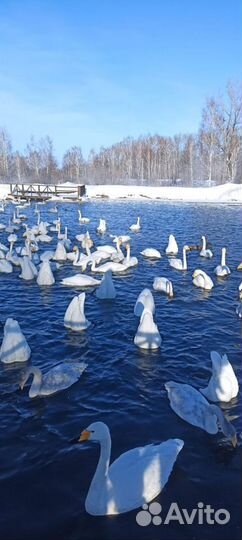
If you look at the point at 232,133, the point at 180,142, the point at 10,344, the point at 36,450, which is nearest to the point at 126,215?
the point at 10,344

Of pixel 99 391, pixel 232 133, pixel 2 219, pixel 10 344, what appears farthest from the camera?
pixel 232 133

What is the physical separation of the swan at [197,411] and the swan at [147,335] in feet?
6.77

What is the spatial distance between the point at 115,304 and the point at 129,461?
758cm

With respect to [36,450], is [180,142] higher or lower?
higher

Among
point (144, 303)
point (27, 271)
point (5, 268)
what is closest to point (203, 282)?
point (144, 303)

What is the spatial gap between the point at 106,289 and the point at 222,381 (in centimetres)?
631

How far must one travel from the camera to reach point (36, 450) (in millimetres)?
6090

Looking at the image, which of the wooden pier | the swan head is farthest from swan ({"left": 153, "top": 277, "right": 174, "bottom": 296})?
the wooden pier

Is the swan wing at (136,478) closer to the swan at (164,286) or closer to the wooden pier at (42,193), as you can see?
the swan at (164,286)

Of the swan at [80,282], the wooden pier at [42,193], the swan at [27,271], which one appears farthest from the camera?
the wooden pier at [42,193]

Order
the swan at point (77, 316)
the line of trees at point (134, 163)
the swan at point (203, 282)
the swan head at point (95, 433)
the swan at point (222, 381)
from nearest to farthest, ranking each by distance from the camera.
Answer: the swan head at point (95, 433)
the swan at point (222, 381)
the swan at point (77, 316)
the swan at point (203, 282)
the line of trees at point (134, 163)

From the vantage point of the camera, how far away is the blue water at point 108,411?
16.2ft

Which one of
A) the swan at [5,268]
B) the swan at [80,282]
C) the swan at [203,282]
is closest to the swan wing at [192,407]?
the swan at [203,282]

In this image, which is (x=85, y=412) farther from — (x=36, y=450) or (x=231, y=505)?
(x=231, y=505)
